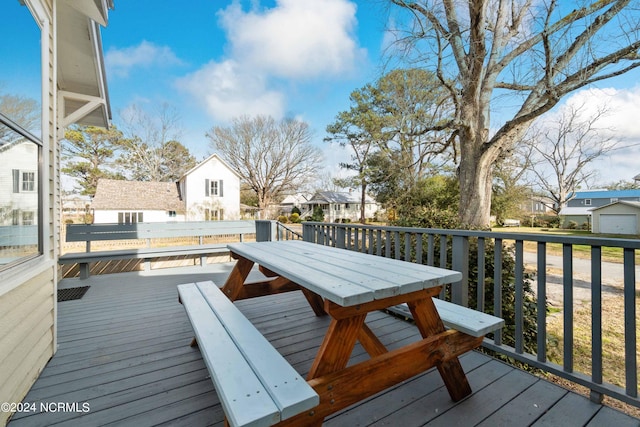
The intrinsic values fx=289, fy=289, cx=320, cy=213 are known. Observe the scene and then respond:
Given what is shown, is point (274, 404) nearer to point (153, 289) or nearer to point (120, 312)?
point (120, 312)

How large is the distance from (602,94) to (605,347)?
6380 mm

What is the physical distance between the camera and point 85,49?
3.55m

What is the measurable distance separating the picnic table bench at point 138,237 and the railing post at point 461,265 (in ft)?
10.5

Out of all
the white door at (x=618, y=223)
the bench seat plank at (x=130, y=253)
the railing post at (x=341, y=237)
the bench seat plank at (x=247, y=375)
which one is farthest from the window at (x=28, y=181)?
the white door at (x=618, y=223)

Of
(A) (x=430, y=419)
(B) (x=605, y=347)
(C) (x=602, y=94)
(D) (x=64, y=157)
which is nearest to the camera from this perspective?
(A) (x=430, y=419)

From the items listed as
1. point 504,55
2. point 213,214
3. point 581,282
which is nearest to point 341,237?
point 504,55

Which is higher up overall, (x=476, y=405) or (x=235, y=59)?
(x=235, y=59)

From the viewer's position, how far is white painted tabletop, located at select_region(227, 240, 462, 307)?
3.91 ft

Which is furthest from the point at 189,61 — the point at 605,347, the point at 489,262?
the point at 605,347

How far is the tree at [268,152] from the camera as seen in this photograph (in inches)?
812

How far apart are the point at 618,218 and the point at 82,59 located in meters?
25.0

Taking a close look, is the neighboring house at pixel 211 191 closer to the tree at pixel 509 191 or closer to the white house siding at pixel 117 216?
the white house siding at pixel 117 216

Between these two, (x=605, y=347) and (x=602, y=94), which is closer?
(x=605, y=347)

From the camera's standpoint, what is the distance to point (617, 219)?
1731 centimetres
